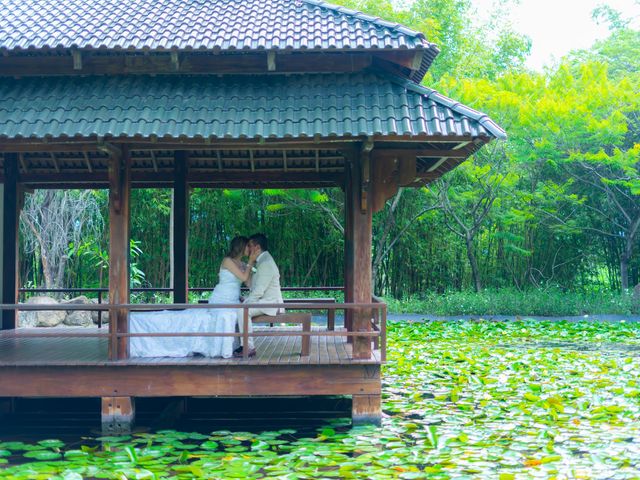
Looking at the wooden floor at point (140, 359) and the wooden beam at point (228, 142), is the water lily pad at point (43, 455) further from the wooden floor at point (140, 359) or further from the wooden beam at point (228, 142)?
the wooden beam at point (228, 142)

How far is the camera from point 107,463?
5.12 meters

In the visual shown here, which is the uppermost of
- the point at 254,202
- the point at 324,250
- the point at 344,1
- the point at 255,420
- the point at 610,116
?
the point at 344,1

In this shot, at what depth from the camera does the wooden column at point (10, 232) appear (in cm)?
864

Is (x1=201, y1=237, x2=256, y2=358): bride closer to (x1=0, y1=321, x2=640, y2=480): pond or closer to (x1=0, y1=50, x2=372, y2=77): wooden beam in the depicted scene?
(x1=0, y1=321, x2=640, y2=480): pond

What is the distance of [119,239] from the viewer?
6395mm

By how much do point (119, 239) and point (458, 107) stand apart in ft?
9.61

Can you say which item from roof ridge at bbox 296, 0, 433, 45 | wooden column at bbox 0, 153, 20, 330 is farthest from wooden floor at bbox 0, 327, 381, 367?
roof ridge at bbox 296, 0, 433, 45

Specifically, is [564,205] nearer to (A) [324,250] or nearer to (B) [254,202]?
(A) [324,250]

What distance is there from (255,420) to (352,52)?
3.26 meters

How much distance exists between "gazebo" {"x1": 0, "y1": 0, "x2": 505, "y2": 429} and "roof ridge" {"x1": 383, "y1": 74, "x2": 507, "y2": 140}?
1cm

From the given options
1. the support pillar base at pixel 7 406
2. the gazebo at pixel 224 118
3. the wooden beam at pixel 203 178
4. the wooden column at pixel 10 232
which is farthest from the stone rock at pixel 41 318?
the support pillar base at pixel 7 406

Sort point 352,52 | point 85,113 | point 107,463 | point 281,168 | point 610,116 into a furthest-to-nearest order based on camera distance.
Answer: point 610,116
point 281,168
point 352,52
point 85,113
point 107,463

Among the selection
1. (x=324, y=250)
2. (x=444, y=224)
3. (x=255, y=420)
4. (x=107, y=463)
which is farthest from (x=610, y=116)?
(x=107, y=463)

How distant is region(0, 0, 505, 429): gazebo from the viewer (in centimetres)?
618
